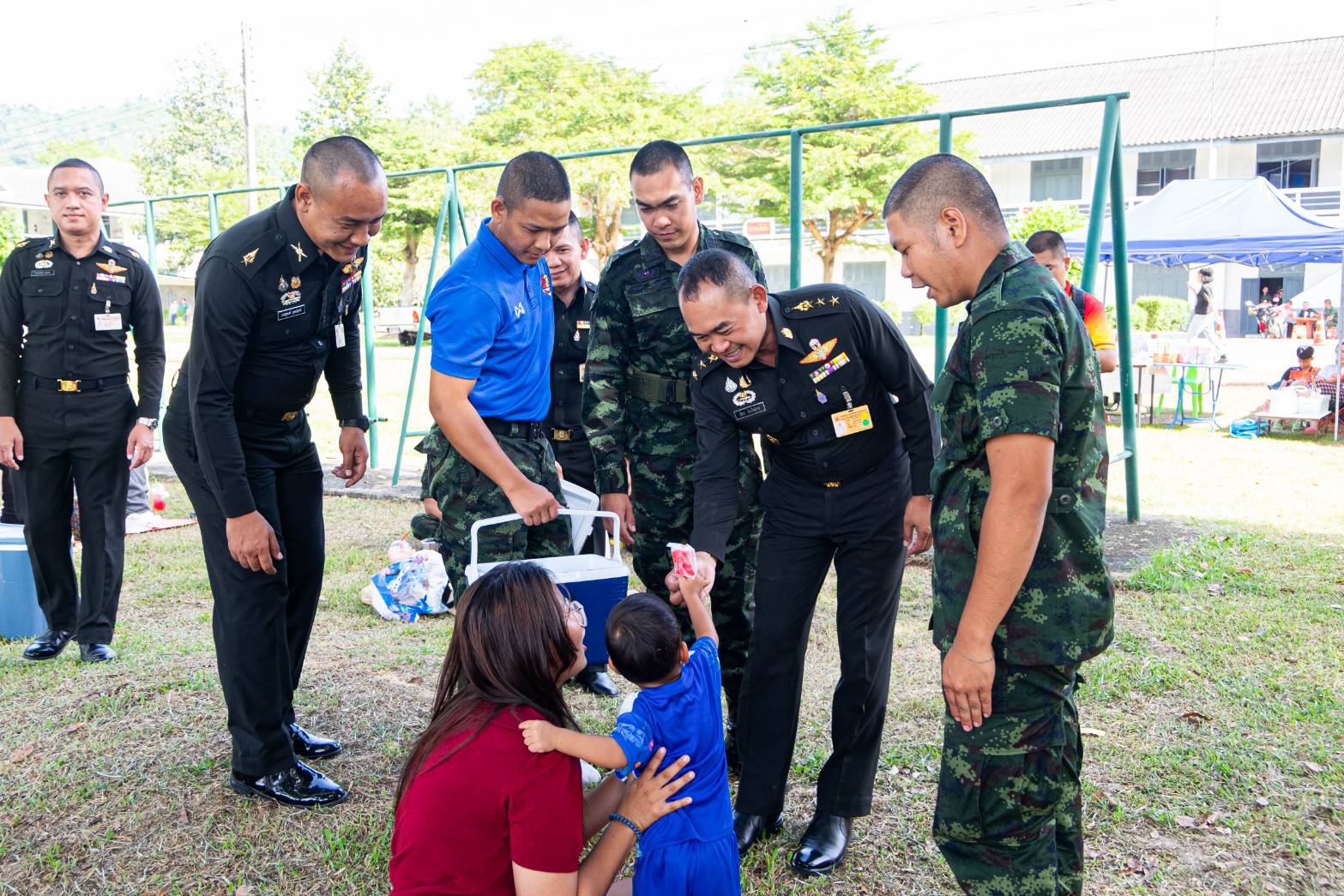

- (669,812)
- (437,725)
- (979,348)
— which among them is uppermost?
(979,348)

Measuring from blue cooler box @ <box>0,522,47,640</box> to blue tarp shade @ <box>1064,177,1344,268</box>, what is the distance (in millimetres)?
12068

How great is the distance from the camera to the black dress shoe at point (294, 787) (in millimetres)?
3309

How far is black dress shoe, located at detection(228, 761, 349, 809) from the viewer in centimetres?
331

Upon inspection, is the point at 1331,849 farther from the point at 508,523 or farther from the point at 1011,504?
the point at 508,523

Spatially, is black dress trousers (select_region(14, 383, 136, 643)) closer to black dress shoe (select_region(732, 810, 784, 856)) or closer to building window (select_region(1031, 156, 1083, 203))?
black dress shoe (select_region(732, 810, 784, 856))

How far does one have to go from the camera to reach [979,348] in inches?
82.0

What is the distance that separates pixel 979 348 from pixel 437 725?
1.39 meters

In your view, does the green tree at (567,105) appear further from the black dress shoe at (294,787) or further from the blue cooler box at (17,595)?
the black dress shoe at (294,787)

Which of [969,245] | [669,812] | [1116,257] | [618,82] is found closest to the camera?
[969,245]

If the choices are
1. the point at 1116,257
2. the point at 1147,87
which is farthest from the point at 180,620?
the point at 1147,87

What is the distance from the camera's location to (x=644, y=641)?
8.00 feet

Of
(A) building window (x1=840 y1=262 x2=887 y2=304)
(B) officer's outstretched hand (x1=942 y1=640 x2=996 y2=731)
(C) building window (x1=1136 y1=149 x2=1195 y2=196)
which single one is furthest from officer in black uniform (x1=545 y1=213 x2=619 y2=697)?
(C) building window (x1=1136 y1=149 x2=1195 y2=196)

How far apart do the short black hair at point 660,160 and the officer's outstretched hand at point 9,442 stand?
10.7 feet

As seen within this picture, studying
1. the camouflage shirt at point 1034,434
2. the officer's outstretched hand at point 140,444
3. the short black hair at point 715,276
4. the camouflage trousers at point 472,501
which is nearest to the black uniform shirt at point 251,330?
the camouflage trousers at point 472,501
